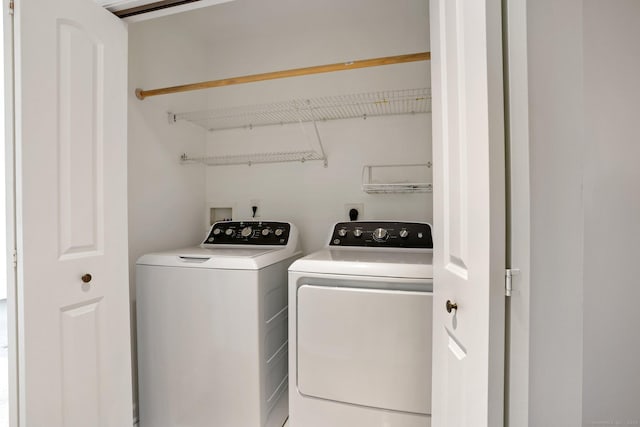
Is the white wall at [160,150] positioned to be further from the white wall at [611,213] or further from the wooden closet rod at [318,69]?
the white wall at [611,213]

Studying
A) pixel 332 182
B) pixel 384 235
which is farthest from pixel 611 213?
pixel 332 182

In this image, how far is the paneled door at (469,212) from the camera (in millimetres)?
633

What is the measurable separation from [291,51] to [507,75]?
1932mm

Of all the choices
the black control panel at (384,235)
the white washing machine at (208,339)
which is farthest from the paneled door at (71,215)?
the black control panel at (384,235)

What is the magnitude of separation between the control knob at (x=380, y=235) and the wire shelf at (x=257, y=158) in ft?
2.20

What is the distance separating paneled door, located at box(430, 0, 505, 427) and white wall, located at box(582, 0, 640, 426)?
0.29 metres

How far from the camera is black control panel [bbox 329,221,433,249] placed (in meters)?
1.81

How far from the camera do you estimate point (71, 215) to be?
116 cm

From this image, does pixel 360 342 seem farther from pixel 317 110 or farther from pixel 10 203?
pixel 317 110

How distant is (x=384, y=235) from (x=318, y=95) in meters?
1.12

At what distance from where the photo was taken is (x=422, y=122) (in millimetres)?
2018

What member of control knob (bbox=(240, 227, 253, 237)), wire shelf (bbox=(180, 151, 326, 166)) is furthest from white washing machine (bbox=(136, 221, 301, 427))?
wire shelf (bbox=(180, 151, 326, 166))

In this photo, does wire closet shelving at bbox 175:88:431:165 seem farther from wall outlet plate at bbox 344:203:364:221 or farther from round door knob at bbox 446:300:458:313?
round door knob at bbox 446:300:458:313

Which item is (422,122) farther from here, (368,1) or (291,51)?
(291,51)
